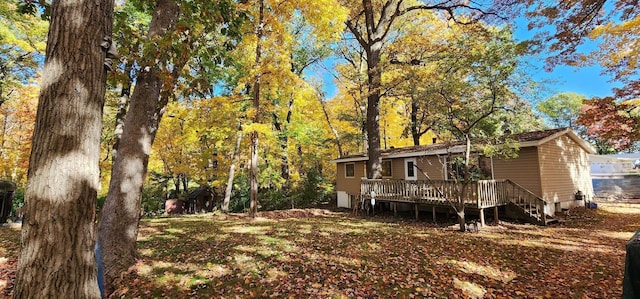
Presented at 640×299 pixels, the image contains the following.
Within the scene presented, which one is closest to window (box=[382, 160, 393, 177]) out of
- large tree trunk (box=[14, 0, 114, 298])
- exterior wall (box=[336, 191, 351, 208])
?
exterior wall (box=[336, 191, 351, 208])

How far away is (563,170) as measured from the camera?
13273 millimetres

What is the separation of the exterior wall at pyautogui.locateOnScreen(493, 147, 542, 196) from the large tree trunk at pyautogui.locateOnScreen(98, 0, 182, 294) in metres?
13.6

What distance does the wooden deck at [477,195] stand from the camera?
1054 centimetres

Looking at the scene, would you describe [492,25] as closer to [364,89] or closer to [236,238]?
[364,89]

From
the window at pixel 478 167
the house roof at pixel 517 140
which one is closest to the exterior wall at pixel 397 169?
the house roof at pixel 517 140

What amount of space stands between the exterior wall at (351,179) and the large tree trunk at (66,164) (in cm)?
1599

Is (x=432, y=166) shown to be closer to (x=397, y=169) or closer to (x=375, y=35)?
(x=397, y=169)

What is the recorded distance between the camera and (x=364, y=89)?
14.7 m

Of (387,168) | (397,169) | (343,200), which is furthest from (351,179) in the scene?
(397,169)

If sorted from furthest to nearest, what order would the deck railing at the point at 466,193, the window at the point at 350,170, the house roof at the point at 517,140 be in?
the window at the point at 350,170
the house roof at the point at 517,140
the deck railing at the point at 466,193

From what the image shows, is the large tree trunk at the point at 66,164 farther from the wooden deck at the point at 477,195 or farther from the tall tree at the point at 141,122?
the wooden deck at the point at 477,195

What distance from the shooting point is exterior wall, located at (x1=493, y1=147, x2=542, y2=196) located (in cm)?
1177

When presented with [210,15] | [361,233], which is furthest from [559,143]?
[210,15]

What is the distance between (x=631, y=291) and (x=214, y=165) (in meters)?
20.0
